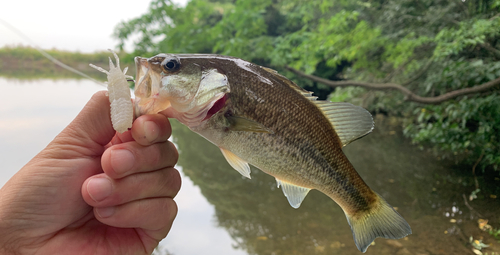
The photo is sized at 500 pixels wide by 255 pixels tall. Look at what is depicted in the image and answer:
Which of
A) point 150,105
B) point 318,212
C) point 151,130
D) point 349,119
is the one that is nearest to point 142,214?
point 151,130

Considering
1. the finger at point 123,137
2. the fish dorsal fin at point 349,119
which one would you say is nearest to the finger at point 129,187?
the finger at point 123,137

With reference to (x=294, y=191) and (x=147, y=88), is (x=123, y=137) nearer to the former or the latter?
(x=147, y=88)

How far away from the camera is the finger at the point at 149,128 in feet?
3.52

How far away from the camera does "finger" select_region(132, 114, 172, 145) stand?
107 cm

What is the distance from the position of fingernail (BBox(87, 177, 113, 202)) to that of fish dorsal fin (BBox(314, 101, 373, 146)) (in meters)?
0.95

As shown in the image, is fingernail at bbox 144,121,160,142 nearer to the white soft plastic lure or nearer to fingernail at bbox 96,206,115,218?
the white soft plastic lure

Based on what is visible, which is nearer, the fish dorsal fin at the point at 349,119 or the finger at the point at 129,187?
the finger at the point at 129,187

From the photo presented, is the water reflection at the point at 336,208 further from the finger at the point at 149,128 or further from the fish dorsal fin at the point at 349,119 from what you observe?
the finger at the point at 149,128

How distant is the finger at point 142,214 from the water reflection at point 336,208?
8.41 ft

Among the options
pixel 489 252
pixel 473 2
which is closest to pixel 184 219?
pixel 489 252

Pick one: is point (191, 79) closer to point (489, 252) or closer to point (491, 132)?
point (489, 252)

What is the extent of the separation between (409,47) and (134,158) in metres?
5.36

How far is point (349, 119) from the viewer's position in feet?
4.10

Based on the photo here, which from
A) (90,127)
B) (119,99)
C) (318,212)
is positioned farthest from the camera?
(318,212)
